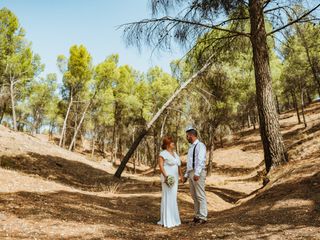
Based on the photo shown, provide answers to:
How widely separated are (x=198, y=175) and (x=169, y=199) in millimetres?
768

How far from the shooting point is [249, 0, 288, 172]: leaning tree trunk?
7.13 meters

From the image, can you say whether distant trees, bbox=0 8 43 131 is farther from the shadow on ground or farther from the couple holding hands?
the couple holding hands

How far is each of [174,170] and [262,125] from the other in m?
2.83

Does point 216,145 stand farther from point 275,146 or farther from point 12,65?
point 275,146

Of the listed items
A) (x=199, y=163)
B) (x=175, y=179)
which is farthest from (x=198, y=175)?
(x=175, y=179)

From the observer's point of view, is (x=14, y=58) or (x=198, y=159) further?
(x=14, y=58)

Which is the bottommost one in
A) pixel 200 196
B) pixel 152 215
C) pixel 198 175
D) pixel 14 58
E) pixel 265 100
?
pixel 152 215

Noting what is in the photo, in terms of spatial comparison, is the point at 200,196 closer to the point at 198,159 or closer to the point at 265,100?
the point at 198,159

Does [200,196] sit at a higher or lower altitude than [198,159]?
lower

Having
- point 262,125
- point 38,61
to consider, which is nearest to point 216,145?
point 38,61

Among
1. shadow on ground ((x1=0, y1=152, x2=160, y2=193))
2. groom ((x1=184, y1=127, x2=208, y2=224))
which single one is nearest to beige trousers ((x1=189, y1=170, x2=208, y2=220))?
groom ((x1=184, y1=127, x2=208, y2=224))

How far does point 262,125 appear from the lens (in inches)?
288

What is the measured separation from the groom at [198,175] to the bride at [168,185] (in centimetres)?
29

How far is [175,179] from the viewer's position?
5.75m
